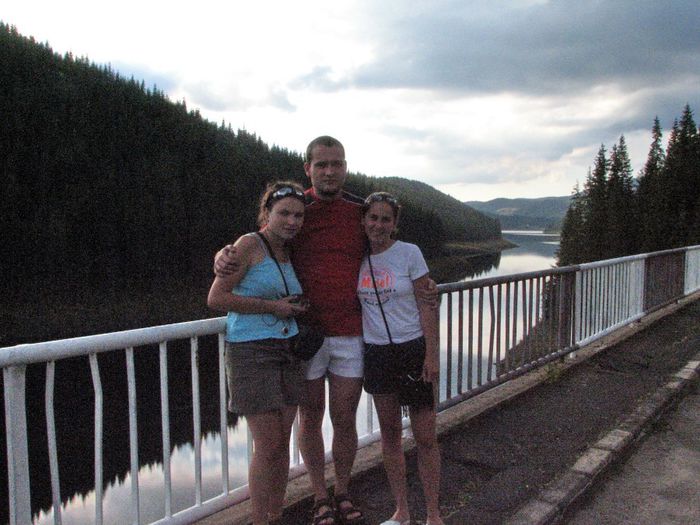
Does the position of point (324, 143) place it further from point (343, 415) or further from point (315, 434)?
point (315, 434)

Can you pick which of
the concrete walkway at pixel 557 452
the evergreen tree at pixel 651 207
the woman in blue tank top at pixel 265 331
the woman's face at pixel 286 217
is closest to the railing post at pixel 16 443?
the woman in blue tank top at pixel 265 331

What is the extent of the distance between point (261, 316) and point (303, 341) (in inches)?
8.4

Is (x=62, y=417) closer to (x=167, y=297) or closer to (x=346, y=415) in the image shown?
(x=346, y=415)

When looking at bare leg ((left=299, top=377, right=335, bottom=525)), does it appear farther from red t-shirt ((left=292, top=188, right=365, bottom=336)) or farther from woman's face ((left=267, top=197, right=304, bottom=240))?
woman's face ((left=267, top=197, right=304, bottom=240))

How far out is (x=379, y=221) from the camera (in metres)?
3.01

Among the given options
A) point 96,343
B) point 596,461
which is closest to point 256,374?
point 96,343

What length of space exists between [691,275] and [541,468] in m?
10.4

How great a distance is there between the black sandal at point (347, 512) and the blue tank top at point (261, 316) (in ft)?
3.33

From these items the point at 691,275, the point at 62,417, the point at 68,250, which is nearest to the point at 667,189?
the point at 68,250

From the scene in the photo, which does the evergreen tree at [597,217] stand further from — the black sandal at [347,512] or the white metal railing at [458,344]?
the black sandal at [347,512]

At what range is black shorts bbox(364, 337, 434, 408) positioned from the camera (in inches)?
119

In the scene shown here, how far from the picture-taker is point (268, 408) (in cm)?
279

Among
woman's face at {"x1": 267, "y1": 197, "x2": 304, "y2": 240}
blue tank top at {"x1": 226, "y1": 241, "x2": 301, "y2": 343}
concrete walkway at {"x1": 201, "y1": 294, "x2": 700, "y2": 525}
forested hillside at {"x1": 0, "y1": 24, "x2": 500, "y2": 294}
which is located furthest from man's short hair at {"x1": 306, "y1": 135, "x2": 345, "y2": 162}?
forested hillside at {"x1": 0, "y1": 24, "x2": 500, "y2": 294}

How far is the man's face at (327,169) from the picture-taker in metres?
3.03
